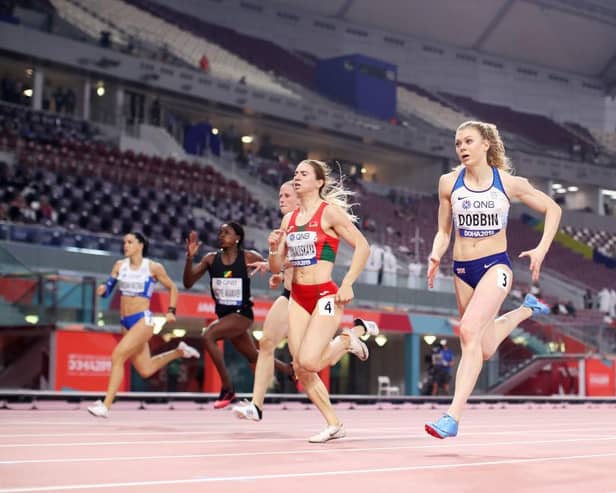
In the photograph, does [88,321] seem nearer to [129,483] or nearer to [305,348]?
[305,348]

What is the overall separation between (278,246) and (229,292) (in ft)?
10.5

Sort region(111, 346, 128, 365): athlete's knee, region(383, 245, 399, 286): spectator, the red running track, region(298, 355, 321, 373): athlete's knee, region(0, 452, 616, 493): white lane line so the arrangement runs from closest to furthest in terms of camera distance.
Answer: region(0, 452, 616, 493): white lane line
the red running track
region(298, 355, 321, 373): athlete's knee
region(111, 346, 128, 365): athlete's knee
region(383, 245, 399, 286): spectator

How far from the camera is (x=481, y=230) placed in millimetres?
7367

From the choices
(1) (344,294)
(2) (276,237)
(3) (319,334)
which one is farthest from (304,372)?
(2) (276,237)

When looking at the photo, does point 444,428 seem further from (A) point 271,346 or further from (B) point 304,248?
(A) point 271,346

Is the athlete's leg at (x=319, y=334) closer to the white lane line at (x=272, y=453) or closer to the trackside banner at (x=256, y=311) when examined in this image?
the white lane line at (x=272, y=453)

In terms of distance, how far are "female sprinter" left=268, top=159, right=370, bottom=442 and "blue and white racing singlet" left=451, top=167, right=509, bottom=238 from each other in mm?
806

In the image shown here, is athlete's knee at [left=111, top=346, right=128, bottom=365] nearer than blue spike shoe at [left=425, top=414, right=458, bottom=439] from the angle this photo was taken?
No

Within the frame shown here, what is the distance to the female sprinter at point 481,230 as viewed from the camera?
719 cm

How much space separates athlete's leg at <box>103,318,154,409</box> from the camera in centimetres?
1104

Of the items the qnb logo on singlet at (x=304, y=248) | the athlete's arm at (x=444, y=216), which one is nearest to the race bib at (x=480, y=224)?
the athlete's arm at (x=444, y=216)

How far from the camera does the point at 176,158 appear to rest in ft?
116

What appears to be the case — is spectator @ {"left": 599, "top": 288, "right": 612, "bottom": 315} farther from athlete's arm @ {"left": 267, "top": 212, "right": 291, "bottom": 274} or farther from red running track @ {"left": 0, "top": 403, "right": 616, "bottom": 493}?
athlete's arm @ {"left": 267, "top": 212, "right": 291, "bottom": 274}

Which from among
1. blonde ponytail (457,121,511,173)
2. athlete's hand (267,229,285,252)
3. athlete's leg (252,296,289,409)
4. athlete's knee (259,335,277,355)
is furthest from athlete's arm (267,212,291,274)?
blonde ponytail (457,121,511,173)
